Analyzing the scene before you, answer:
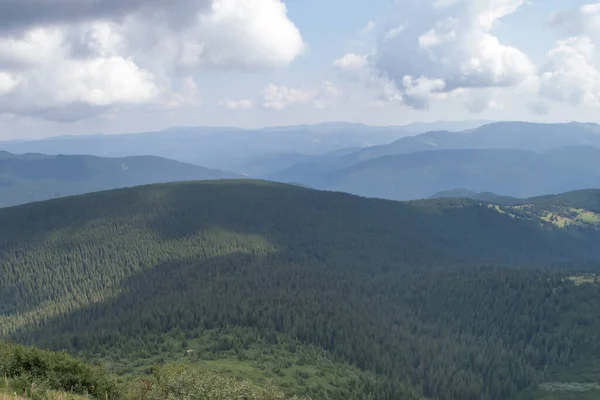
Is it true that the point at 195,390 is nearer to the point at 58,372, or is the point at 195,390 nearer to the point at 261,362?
the point at 58,372

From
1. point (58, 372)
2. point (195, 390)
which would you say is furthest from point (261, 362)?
point (195, 390)

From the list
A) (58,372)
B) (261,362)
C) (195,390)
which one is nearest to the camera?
(195,390)

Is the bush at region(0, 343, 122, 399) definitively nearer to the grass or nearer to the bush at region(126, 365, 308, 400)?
the bush at region(126, 365, 308, 400)

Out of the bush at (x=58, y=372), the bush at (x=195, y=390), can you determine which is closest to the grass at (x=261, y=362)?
the bush at (x=58, y=372)

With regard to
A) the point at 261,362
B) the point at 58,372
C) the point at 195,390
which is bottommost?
the point at 261,362

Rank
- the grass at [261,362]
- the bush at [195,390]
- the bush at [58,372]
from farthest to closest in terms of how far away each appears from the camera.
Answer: the grass at [261,362] < the bush at [58,372] < the bush at [195,390]

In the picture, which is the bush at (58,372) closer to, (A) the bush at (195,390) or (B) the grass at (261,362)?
(A) the bush at (195,390)

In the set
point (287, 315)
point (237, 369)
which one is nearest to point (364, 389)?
point (237, 369)

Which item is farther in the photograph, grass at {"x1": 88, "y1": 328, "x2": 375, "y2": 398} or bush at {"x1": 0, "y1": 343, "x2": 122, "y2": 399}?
grass at {"x1": 88, "y1": 328, "x2": 375, "y2": 398}

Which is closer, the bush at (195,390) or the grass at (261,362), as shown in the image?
the bush at (195,390)

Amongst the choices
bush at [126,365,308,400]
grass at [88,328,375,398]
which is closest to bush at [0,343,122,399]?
bush at [126,365,308,400]

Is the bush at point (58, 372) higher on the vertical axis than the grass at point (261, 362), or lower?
higher
